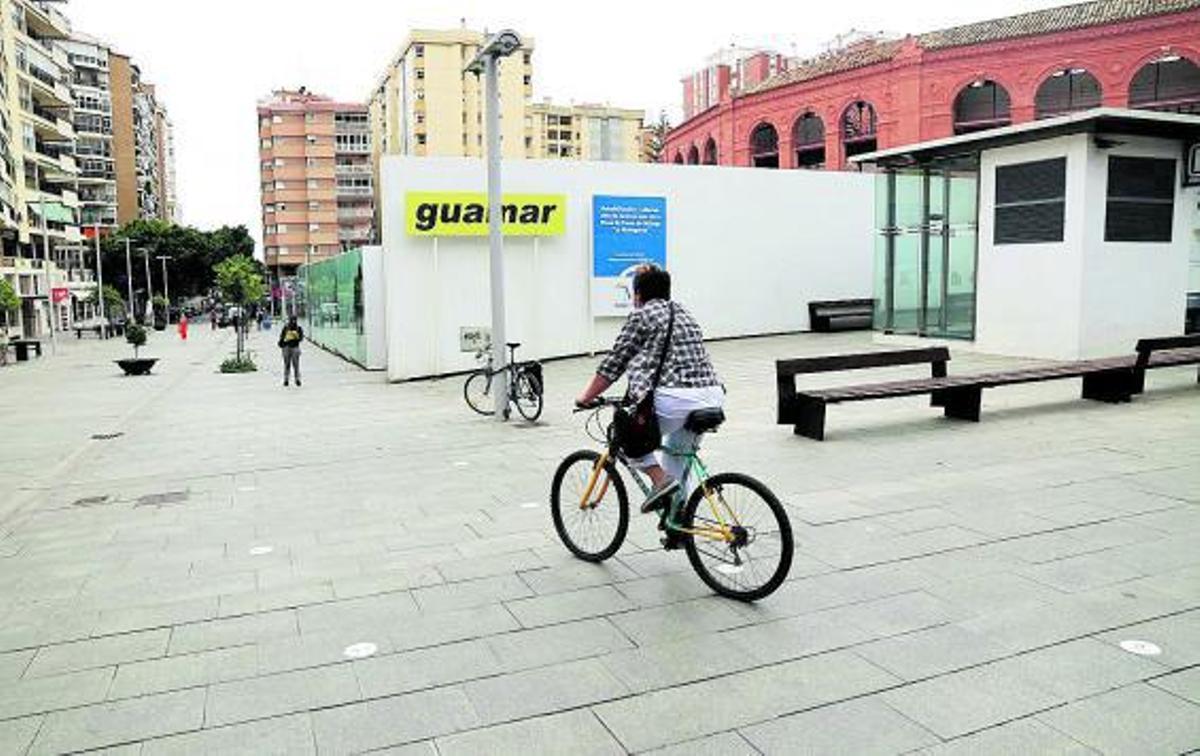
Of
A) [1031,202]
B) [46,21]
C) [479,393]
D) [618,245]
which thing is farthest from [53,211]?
[1031,202]

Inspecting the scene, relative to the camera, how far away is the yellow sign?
17531mm

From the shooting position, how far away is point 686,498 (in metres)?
5.09

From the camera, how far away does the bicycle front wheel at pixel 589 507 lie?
5.52 meters

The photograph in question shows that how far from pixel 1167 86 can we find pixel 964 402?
1542 inches

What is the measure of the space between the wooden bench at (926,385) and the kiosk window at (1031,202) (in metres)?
4.68

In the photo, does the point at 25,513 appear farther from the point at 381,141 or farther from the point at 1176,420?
the point at 381,141

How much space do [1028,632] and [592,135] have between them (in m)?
121

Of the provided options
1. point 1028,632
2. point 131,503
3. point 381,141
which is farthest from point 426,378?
point 381,141

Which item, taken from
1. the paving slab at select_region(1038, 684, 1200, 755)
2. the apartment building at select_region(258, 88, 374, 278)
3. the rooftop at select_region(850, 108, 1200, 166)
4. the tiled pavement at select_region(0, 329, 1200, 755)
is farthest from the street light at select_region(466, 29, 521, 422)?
the apartment building at select_region(258, 88, 374, 278)

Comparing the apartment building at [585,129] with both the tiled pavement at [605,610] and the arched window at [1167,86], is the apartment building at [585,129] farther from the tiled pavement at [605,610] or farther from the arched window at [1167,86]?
the tiled pavement at [605,610]

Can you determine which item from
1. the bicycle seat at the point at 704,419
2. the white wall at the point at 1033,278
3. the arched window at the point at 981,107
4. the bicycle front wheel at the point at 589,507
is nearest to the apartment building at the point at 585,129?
the arched window at the point at 981,107

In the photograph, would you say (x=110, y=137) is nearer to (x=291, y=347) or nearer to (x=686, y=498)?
(x=291, y=347)

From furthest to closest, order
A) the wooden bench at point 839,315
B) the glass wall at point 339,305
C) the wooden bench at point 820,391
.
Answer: the glass wall at point 339,305, the wooden bench at point 839,315, the wooden bench at point 820,391

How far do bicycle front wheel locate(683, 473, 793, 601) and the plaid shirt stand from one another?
1.86ft
